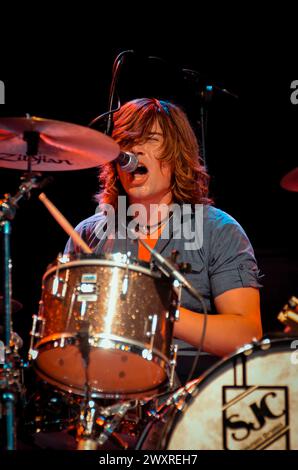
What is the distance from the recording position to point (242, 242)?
262 centimetres

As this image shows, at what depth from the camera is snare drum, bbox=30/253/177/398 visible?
6.16 ft

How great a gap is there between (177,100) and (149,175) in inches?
51.5

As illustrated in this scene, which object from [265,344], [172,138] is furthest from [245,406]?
[172,138]

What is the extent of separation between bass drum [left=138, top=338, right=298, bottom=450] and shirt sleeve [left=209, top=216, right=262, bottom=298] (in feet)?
2.30

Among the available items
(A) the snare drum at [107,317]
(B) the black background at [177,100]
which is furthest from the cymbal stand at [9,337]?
(B) the black background at [177,100]

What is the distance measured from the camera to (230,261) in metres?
2.56

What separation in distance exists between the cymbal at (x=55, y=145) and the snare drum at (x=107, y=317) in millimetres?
417

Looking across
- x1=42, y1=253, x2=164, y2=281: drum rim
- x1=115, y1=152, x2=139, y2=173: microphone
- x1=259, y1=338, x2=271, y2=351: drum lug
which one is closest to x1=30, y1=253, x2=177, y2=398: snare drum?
x1=42, y1=253, x2=164, y2=281: drum rim

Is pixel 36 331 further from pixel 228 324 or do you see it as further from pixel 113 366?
pixel 228 324

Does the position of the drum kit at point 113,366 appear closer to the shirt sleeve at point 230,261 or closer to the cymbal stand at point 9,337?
the cymbal stand at point 9,337

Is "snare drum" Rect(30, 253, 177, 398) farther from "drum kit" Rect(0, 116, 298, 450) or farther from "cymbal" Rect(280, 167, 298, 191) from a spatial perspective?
"cymbal" Rect(280, 167, 298, 191)
